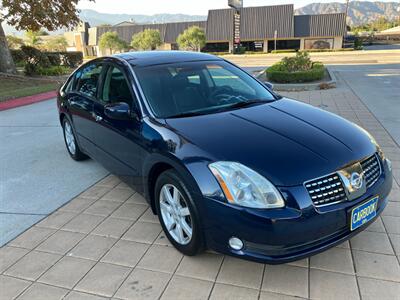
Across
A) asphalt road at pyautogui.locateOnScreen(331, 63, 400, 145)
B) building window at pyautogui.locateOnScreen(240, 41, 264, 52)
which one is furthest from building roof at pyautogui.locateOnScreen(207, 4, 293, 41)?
asphalt road at pyautogui.locateOnScreen(331, 63, 400, 145)

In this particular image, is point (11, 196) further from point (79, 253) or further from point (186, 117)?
point (186, 117)

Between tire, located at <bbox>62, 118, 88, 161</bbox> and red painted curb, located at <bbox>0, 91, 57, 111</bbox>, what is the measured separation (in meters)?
6.11

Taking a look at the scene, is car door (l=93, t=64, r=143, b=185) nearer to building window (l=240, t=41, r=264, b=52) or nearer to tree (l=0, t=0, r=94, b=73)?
tree (l=0, t=0, r=94, b=73)

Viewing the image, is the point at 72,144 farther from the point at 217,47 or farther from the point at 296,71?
the point at 217,47

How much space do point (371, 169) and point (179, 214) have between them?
1.53 m

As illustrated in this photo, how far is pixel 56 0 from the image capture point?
16.0 m

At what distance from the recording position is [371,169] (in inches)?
104

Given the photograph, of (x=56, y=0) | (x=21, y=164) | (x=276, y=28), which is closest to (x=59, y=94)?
(x=21, y=164)

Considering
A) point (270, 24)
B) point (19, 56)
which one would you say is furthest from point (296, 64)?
point (270, 24)

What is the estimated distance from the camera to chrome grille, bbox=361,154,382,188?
257 cm

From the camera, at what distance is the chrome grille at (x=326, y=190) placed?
7.48 feet

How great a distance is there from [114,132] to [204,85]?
1.06m

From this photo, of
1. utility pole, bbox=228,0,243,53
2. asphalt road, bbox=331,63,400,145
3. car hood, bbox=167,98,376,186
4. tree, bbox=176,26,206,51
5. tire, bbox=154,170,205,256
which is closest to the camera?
car hood, bbox=167,98,376,186

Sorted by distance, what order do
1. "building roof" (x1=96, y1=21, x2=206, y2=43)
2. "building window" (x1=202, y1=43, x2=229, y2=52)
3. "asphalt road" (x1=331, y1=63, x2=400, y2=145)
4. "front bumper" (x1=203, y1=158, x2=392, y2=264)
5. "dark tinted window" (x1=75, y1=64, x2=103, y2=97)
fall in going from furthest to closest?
"building roof" (x1=96, y1=21, x2=206, y2=43) → "building window" (x1=202, y1=43, x2=229, y2=52) → "asphalt road" (x1=331, y1=63, x2=400, y2=145) → "dark tinted window" (x1=75, y1=64, x2=103, y2=97) → "front bumper" (x1=203, y1=158, x2=392, y2=264)
